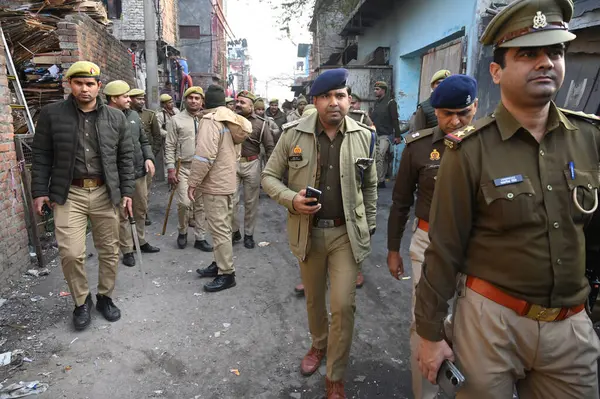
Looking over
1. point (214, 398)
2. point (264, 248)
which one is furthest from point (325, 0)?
point (214, 398)

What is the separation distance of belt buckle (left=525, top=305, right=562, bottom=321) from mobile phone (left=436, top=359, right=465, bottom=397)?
34cm

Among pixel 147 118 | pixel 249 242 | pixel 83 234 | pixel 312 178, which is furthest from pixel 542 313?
pixel 147 118

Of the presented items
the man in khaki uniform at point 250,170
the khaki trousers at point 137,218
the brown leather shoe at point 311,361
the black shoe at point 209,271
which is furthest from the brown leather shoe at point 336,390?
the khaki trousers at point 137,218

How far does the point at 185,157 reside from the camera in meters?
6.07

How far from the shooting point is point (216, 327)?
382 centimetres

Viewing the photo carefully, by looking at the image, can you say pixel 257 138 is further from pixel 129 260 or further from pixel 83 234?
pixel 83 234

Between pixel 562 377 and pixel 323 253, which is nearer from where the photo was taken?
pixel 562 377

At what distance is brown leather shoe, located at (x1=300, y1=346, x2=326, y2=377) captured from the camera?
10.2ft

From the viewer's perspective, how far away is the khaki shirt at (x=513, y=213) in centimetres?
152

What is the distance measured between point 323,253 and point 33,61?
6.72 m

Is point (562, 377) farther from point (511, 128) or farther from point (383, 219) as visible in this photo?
point (383, 219)

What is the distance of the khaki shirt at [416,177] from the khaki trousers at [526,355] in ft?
4.06

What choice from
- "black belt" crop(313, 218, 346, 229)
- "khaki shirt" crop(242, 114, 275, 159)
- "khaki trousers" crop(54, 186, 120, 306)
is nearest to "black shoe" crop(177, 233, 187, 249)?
"khaki shirt" crop(242, 114, 275, 159)

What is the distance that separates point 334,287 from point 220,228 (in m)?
2.06
